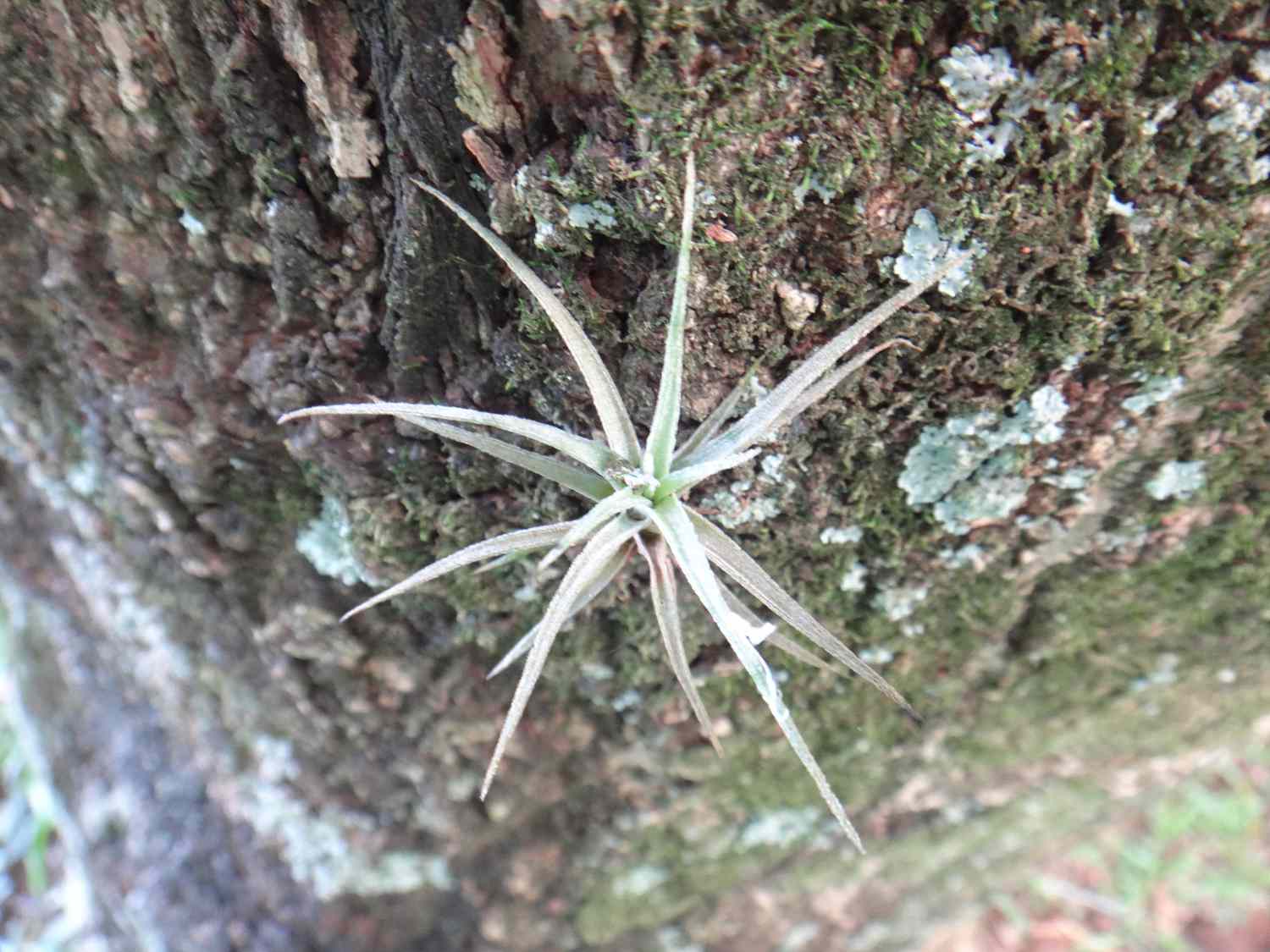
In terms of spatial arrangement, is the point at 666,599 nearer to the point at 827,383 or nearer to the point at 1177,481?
the point at 827,383

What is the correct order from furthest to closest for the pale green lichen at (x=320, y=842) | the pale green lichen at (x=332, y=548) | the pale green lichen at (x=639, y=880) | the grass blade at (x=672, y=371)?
the pale green lichen at (x=639, y=880)
the pale green lichen at (x=320, y=842)
the pale green lichen at (x=332, y=548)
the grass blade at (x=672, y=371)

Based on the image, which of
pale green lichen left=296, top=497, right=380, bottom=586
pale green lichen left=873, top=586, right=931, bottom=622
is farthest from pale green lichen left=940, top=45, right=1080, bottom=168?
pale green lichen left=296, top=497, right=380, bottom=586

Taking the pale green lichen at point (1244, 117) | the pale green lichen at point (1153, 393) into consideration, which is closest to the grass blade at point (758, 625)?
the pale green lichen at point (1153, 393)

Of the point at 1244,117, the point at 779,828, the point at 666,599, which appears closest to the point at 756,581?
the point at 666,599

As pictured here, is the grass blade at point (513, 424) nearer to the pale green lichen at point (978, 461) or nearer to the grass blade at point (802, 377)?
the grass blade at point (802, 377)

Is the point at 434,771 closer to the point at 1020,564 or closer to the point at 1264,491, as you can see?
the point at 1020,564

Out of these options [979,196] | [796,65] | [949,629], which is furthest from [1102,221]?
[949,629]
